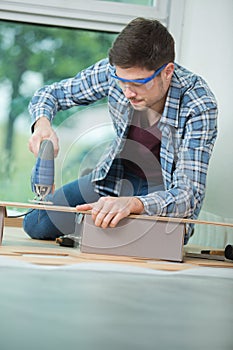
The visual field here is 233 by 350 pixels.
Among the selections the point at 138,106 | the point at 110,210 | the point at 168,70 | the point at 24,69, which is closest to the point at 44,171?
the point at 110,210

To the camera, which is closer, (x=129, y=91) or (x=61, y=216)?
(x=129, y=91)

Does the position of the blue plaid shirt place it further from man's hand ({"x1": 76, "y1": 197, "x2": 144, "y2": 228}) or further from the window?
the window

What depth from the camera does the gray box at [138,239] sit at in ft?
5.91

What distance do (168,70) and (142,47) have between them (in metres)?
0.15

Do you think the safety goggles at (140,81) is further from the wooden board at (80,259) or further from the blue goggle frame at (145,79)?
the wooden board at (80,259)

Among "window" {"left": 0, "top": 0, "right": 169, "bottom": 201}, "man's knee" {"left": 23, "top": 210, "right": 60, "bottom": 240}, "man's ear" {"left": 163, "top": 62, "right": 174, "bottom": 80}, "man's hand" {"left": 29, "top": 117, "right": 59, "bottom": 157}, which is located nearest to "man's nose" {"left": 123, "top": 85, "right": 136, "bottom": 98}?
"man's ear" {"left": 163, "top": 62, "right": 174, "bottom": 80}

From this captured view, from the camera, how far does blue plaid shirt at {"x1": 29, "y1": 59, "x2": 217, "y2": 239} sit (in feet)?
6.33

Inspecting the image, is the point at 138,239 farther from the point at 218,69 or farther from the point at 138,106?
the point at 218,69

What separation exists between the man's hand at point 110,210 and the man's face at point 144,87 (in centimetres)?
36

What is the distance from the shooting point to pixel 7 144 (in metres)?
3.63

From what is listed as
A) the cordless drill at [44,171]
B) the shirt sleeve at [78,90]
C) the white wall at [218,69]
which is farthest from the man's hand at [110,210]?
the white wall at [218,69]

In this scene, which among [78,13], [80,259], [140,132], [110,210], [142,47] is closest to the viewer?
[80,259]

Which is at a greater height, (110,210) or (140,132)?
(140,132)

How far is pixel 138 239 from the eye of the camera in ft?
5.99
